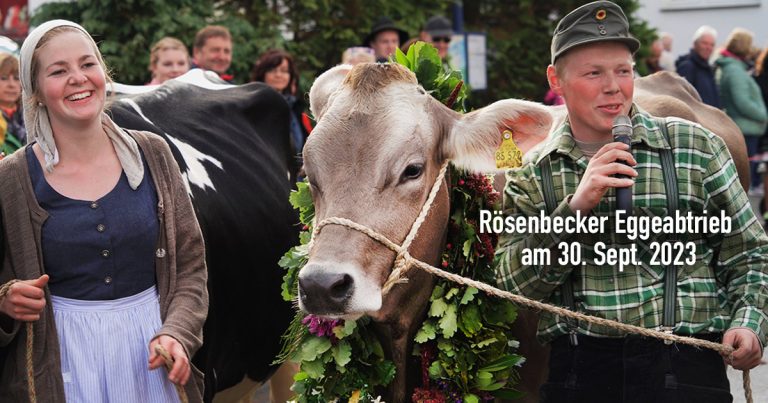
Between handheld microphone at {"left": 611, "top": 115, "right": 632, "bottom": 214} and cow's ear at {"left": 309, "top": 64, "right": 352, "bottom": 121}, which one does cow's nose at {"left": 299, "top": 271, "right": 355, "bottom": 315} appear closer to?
handheld microphone at {"left": 611, "top": 115, "right": 632, "bottom": 214}

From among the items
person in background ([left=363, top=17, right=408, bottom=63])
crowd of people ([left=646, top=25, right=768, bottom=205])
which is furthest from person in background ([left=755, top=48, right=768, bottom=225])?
person in background ([left=363, top=17, right=408, bottom=63])

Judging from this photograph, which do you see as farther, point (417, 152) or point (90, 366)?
point (417, 152)

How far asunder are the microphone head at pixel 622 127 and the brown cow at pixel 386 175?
1.63ft

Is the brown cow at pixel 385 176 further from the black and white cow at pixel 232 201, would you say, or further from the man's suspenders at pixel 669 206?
the black and white cow at pixel 232 201

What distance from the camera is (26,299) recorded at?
2.89 meters

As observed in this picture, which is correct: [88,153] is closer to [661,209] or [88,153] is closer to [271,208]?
[661,209]

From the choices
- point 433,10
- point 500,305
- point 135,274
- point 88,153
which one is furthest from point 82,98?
point 433,10

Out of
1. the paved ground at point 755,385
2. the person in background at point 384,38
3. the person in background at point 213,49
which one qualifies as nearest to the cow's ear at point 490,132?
the paved ground at point 755,385

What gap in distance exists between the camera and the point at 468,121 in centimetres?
350

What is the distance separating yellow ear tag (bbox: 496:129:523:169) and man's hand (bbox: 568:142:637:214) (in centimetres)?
48

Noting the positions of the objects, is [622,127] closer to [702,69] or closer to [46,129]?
[46,129]

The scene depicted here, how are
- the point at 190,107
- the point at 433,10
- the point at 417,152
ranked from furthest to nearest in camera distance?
1. the point at 433,10
2. the point at 190,107
3. the point at 417,152

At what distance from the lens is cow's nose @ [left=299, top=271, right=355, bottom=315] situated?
2943mm

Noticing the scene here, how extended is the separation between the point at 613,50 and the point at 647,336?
33.7 inches
